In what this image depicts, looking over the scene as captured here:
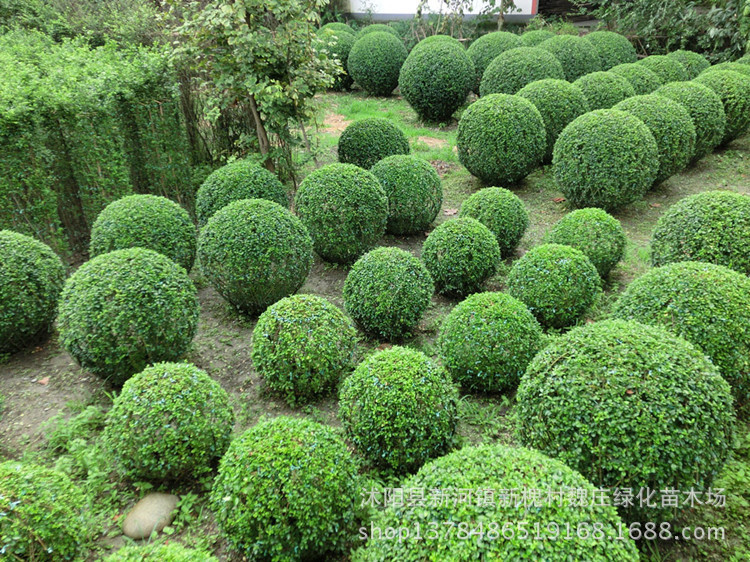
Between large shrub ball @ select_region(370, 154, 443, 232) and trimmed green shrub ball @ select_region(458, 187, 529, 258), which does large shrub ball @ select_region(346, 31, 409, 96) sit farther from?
trimmed green shrub ball @ select_region(458, 187, 529, 258)

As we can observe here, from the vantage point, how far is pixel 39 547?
2.89m

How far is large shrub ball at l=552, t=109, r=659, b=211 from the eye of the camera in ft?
23.5

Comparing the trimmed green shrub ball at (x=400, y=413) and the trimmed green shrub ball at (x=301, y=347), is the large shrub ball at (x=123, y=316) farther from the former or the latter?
the trimmed green shrub ball at (x=400, y=413)


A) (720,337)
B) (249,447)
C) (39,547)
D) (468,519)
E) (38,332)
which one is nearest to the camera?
(468,519)

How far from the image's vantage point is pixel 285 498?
9.91 feet

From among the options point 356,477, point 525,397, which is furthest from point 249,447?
point 525,397

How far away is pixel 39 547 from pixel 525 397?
307 centimetres

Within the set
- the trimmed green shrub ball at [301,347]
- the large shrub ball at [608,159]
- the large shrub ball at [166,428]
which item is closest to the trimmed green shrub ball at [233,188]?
the trimmed green shrub ball at [301,347]

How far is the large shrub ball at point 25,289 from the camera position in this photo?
4.77 meters

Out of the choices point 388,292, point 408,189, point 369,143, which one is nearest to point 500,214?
point 408,189

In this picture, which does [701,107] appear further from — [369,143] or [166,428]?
[166,428]

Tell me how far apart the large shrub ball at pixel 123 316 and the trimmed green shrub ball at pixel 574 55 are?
418 inches

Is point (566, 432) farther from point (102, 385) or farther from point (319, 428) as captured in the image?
point (102, 385)

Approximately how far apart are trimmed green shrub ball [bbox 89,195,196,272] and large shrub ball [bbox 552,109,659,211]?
542 cm
